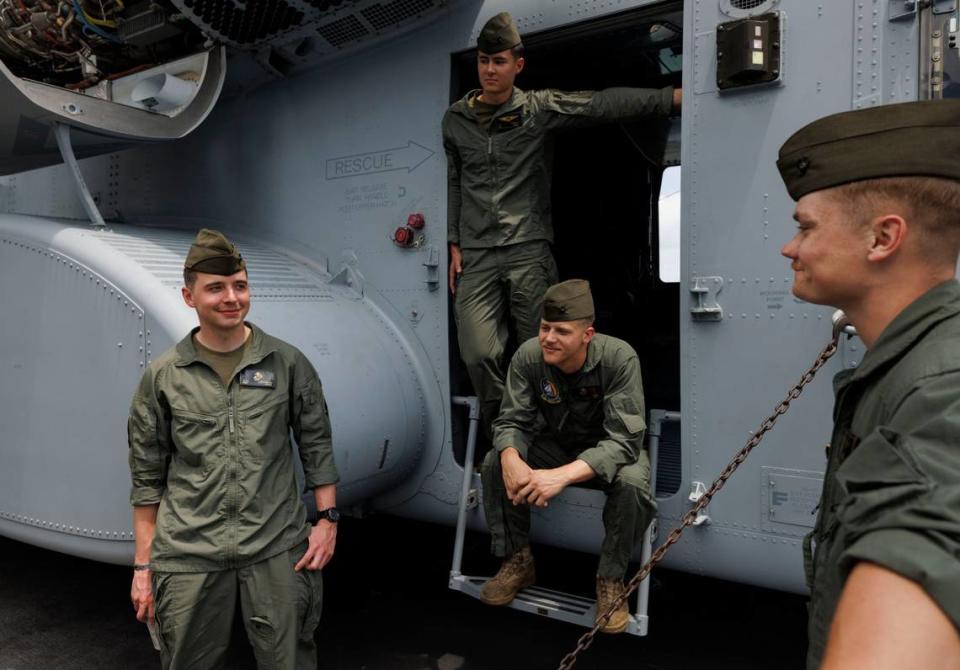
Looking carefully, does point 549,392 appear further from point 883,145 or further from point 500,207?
point 883,145

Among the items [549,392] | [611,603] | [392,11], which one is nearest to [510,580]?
[611,603]

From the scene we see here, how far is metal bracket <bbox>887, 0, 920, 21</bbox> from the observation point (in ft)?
7.43

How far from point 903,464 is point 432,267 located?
2665mm

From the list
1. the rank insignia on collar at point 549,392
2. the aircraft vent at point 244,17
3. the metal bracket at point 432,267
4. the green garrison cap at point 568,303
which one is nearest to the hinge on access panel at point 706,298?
the green garrison cap at point 568,303

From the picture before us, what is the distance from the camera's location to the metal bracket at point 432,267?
3.29 meters

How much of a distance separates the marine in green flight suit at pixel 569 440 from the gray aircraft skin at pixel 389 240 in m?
0.20

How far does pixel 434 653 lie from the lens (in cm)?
304

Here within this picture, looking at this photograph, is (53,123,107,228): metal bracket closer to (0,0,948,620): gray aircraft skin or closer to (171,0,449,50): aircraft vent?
(0,0,948,620): gray aircraft skin

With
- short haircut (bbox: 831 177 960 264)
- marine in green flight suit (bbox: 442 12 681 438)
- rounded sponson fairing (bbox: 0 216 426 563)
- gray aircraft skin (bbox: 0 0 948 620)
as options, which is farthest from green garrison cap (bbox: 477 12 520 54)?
short haircut (bbox: 831 177 960 264)

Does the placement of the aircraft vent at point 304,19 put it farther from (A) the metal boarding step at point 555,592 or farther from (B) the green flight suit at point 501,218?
(A) the metal boarding step at point 555,592

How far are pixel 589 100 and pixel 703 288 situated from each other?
928 millimetres

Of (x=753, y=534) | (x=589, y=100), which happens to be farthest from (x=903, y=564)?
(x=589, y=100)

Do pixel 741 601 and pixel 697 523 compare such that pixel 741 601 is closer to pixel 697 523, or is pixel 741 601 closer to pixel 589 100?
pixel 697 523

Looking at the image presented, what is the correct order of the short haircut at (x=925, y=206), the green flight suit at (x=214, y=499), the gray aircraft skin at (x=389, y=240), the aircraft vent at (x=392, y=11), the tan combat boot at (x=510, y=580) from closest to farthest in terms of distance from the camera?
1. the short haircut at (x=925, y=206)
2. the green flight suit at (x=214, y=499)
3. the gray aircraft skin at (x=389, y=240)
4. the tan combat boot at (x=510, y=580)
5. the aircraft vent at (x=392, y=11)
